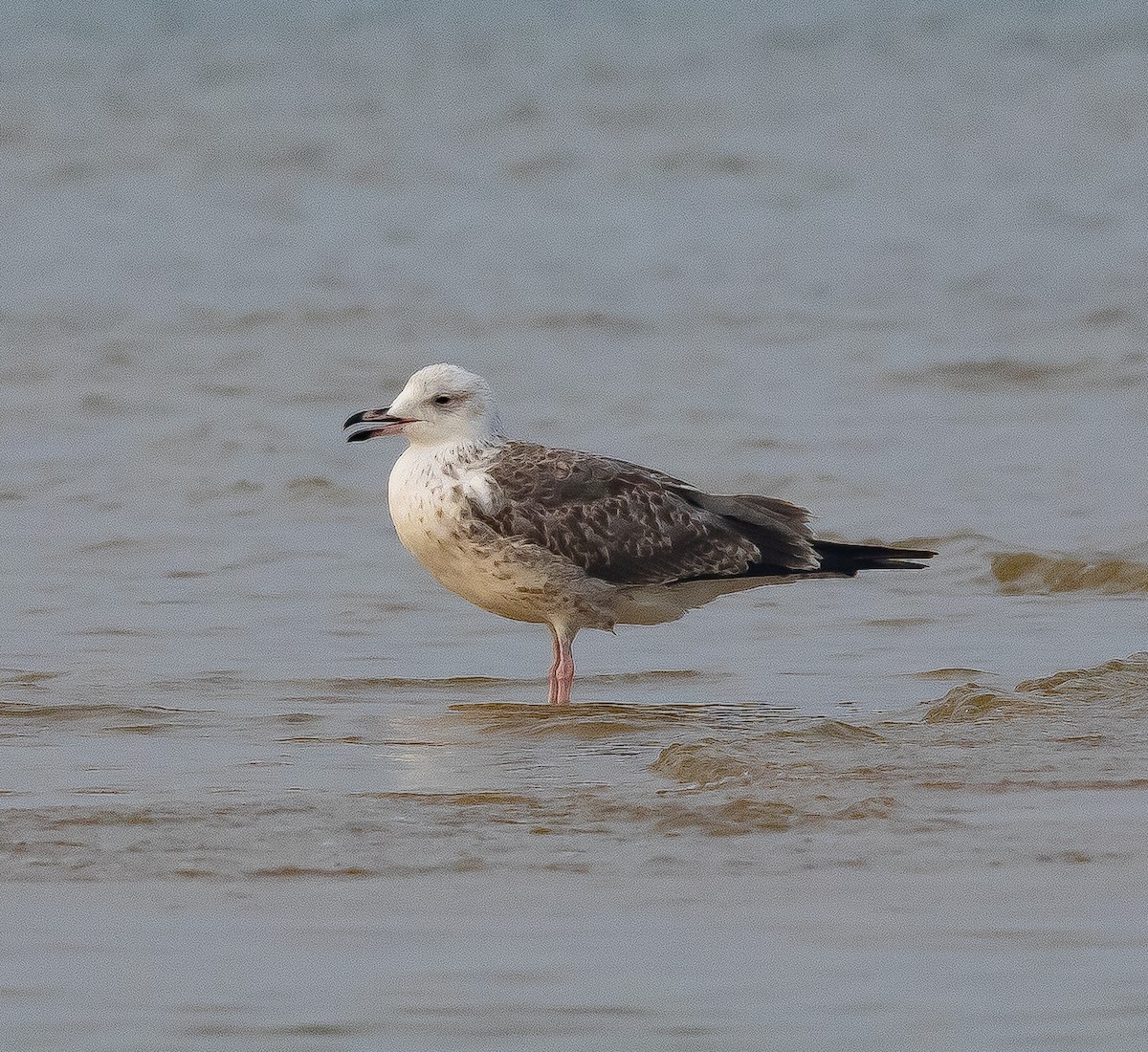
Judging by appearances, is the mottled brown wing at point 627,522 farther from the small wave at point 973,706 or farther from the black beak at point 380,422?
the small wave at point 973,706

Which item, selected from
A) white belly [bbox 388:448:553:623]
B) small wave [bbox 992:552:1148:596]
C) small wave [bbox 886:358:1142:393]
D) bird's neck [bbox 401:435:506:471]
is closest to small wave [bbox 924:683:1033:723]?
white belly [bbox 388:448:553:623]

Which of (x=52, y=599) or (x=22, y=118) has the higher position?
(x=22, y=118)

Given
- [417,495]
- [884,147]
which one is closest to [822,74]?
[884,147]

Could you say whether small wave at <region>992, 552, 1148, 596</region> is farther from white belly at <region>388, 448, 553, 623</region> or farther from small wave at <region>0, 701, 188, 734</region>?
small wave at <region>0, 701, 188, 734</region>

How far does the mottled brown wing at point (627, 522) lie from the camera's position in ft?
28.9

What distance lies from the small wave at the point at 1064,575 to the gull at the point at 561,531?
1736 mm

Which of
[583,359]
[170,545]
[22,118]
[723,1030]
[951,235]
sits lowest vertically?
[723,1030]

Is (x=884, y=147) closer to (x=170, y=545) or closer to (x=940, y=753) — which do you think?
(x=170, y=545)

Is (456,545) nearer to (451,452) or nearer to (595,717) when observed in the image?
(451,452)

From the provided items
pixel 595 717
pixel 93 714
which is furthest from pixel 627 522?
pixel 93 714

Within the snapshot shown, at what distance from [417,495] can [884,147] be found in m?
24.4

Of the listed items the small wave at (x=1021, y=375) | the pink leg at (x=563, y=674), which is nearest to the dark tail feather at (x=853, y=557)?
the pink leg at (x=563, y=674)

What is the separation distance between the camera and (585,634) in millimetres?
10406

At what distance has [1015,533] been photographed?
12180 mm
